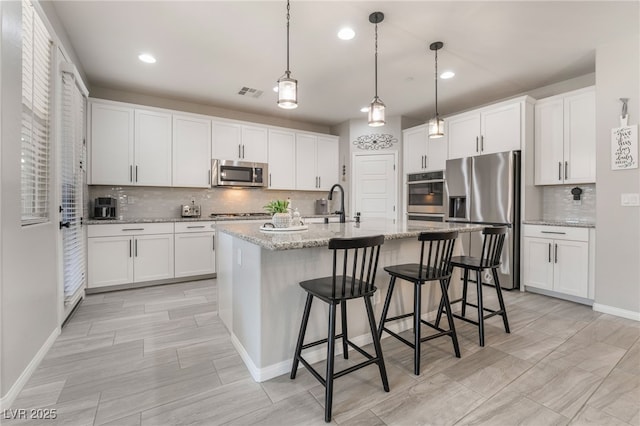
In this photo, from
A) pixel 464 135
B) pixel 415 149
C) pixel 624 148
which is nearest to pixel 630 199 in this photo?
pixel 624 148

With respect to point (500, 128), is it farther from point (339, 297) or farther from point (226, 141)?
point (226, 141)

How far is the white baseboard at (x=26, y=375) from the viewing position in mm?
1648

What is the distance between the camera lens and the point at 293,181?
5.52 metres

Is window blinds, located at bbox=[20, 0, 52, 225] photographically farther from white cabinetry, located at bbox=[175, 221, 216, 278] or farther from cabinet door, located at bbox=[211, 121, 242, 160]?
cabinet door, located at bbox=[211, 121, 242, 160]

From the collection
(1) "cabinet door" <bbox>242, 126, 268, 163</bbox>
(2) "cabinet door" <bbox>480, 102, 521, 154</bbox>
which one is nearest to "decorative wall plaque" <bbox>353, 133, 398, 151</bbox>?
(2) "cabinet door" <bbox>480, 102, 521, 154</bbox>

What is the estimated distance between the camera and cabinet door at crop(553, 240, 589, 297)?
337 cm

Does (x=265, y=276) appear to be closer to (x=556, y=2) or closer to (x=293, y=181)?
(x=556, y=2)

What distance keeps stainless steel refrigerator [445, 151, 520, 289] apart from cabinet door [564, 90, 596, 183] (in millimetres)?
538

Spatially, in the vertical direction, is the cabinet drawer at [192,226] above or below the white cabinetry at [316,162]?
below

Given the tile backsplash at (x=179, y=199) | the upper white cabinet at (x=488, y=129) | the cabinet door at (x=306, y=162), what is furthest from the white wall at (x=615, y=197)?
the tile backsplash at (x=179, y=199)

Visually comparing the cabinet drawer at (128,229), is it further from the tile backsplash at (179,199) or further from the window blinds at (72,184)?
the tile backsplash at (179,199)

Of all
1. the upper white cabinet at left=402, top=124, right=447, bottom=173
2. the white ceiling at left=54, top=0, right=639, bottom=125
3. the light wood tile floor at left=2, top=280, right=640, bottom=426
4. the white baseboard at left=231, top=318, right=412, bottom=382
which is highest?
the white ceiling at left=54, top=0, right=639, bottom=125

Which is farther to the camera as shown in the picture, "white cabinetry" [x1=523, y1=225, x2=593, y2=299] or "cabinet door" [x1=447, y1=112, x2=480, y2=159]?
"cabinet door" [x1=447, y1=112, x2=480, y2=159]

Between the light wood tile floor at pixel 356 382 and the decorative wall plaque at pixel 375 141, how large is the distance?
349 centimetres
